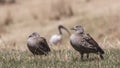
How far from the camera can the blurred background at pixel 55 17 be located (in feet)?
92.6

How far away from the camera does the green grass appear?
37.4 feet

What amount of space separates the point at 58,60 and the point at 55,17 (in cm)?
1985

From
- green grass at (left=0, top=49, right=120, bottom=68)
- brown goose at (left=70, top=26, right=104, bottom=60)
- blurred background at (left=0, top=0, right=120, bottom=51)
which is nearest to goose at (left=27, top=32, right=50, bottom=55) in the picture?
green grass at (left=0, top=49, right=120, bottom=68)

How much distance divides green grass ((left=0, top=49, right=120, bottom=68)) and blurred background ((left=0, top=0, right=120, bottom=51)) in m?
13.6

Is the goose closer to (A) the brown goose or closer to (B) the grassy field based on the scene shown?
(A) the brown goose

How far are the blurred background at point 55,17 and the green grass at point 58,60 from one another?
13.6 m

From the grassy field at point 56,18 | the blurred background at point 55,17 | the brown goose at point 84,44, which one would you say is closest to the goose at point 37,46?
the brown goose at point 84,44

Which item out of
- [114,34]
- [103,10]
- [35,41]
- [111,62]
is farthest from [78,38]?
[103,10]

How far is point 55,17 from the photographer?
31875 mm

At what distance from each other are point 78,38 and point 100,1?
19.5 meters

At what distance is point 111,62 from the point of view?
11.7 metres

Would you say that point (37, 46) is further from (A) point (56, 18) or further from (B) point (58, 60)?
(A) point (56, 18)

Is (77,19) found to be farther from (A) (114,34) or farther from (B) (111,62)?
(B) (111,62)

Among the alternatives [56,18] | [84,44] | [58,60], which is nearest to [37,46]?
[58,60]
